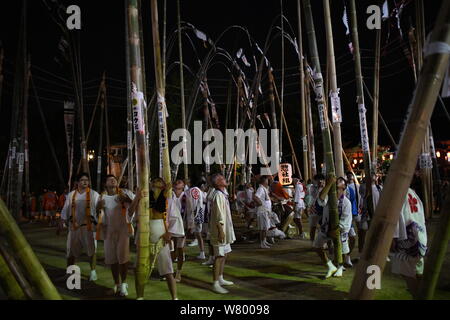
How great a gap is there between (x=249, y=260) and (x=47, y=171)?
33.3 metres

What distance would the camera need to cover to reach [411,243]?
530 centimetres

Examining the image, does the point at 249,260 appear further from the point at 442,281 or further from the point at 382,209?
the point at 382,209

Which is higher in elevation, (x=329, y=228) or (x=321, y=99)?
(x=321, y=99)

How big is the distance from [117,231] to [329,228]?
4.34 m

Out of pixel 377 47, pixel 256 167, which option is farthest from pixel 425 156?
pixel 256 167

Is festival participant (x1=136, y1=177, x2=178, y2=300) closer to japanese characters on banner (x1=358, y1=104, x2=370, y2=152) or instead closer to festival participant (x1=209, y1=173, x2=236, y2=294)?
festival participant (x1=209, y1=173, x2=236, y2=294)

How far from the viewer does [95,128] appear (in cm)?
3941

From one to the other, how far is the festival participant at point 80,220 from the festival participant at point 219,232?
2665mm

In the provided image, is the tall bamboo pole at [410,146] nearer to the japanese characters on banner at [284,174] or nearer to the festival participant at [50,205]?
the japanese characters on banner at [284,174]

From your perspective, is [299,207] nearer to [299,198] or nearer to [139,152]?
[299,198]

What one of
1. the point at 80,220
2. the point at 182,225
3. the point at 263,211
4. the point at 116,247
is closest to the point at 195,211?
the point at 263,211

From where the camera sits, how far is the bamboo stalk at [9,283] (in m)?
4.07

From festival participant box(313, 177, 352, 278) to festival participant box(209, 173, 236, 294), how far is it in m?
1.98

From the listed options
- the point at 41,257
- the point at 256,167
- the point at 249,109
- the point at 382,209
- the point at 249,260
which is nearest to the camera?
the point at 382,209
